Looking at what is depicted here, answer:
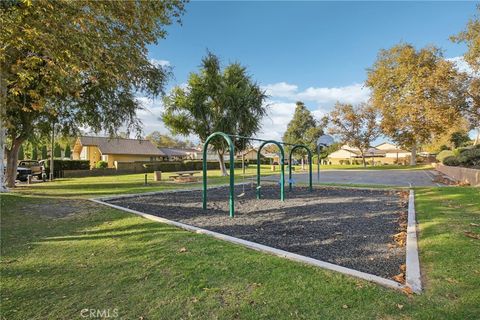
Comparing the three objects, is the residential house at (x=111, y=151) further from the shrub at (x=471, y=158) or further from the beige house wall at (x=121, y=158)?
the shrub at (x=471, y=158)

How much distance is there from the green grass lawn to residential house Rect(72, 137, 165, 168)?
3637 cm

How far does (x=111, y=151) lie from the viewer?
39.2m

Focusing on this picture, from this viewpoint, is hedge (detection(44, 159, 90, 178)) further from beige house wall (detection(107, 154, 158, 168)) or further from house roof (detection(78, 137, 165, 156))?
house roof (detection(78, 137, 165, 156))

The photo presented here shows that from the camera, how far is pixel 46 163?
85.5 ft

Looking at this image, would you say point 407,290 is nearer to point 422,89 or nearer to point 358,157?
point 422,89

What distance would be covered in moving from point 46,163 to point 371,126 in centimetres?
4313

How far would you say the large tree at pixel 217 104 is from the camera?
869 inches

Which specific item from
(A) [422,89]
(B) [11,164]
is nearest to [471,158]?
(A) [422,89]

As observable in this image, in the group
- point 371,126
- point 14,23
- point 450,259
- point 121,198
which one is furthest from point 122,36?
point 371,126

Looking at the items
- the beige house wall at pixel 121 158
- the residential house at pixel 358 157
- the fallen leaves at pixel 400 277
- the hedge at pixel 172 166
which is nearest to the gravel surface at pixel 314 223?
the fallen leaves at pixel 400 277

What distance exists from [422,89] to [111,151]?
36564 millimetres

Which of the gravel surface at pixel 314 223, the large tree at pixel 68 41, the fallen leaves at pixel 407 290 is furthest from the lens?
the large tree at pixel 68 41

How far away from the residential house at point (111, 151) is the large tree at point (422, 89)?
32.3m

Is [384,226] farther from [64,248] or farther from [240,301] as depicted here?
[64,248]
